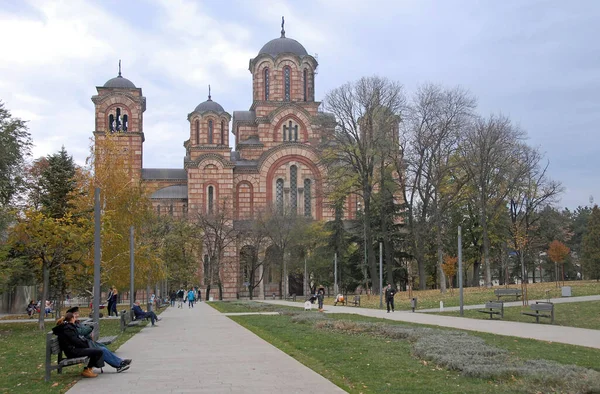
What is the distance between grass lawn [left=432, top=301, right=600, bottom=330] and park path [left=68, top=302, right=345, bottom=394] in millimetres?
9200

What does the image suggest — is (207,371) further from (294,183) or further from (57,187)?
(294,183)

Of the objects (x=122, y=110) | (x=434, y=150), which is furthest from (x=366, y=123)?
(x=122, y=110)

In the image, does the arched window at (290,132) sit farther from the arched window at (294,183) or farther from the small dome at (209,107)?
Result: the small dome at (209,107)

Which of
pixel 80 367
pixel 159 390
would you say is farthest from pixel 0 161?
pixel 159 390

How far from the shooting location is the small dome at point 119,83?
224ft

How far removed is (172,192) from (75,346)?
59.4m

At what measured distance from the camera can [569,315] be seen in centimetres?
2189

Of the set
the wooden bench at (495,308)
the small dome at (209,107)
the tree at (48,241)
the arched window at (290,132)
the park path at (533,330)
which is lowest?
the park path at (533,330)

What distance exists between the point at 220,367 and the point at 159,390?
234 cm

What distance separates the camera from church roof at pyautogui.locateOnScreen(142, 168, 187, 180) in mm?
71438

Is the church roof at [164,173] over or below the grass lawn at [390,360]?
over

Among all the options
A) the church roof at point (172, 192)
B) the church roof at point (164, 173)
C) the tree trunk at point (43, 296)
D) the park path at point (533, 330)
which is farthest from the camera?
the church roof at point (164, 173)

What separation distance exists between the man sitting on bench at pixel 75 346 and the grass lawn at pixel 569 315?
1252 cm

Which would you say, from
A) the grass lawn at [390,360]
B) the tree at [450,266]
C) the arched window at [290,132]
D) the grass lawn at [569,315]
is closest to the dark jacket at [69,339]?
the grass lawn at [390,360]
